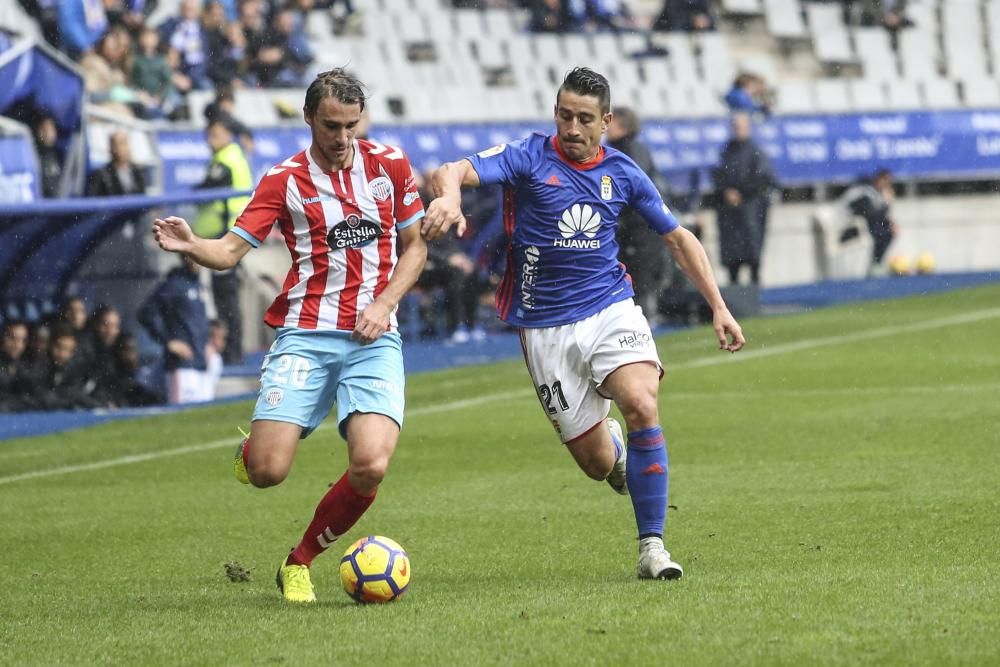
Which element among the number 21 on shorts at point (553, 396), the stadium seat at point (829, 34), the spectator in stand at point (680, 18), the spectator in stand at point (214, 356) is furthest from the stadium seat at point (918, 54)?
the number 21 on shorts at point (553, 396)

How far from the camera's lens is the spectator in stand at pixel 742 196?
20594 millimetres

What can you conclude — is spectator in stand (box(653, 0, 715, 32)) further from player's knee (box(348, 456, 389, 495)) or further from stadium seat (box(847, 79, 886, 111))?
player's knee (box(348, 456, 389, 495))

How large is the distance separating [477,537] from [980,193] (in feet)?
71.7

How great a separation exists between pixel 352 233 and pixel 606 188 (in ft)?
3.38

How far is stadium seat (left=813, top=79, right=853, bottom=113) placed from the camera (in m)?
30.2

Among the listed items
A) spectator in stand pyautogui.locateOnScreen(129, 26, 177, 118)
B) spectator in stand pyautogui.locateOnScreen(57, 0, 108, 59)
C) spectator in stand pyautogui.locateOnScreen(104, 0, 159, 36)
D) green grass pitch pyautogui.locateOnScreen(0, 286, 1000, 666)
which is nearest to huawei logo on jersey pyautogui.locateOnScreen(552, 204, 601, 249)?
green grass pitch pyautogui.locateOnScreen(0, 286, 1000, 666)

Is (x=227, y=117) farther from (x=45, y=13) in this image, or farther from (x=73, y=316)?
(x=45, y=13)

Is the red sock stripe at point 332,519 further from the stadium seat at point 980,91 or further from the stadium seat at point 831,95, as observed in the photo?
the stadium seat at point 980,91

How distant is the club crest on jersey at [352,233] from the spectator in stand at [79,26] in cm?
1464

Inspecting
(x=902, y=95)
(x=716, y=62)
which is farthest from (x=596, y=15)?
(x=902, y=95)

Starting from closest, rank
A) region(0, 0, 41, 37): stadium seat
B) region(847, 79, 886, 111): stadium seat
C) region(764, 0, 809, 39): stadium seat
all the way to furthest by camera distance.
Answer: region(0, 0, 41, 37): stadium seat, region(847, 79, 886, 111): stadium seat, region(764, 0, 809, 39): stadium seat

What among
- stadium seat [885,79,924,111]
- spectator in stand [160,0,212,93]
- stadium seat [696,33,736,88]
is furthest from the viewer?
stadium seat [885,79,924,111]

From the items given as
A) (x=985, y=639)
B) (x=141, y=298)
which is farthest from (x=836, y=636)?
(x=141, y=298)

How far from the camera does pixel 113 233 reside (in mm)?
13930
